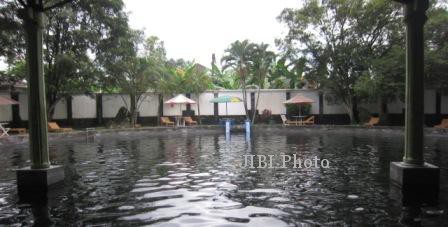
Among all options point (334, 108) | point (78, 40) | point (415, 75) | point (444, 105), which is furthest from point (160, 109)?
point (415, 75)

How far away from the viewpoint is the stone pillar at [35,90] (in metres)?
7.07

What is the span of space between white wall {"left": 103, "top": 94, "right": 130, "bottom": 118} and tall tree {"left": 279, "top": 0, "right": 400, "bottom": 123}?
518 inches

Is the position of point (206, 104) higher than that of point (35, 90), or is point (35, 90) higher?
point (206, 104)

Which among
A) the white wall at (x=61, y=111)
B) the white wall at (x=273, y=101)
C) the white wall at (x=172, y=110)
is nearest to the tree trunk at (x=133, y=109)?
the white wall at (x=172, y=110)

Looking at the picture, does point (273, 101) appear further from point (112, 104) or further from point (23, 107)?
point (23, 107)

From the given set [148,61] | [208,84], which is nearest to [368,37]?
[208,84]

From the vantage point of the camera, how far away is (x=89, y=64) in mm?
21578

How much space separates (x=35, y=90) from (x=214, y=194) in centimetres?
400

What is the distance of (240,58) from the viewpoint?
2833cm

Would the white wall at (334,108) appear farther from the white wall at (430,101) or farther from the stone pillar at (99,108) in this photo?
the stone pillar at (99,108)

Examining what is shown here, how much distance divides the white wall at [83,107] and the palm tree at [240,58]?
35.3 feet

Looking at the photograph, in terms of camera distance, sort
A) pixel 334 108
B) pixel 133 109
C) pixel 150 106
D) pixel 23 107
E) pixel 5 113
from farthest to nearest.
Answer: pixel 150 106 < pixel 334 108 < pixel 133 109 < pixel 23 107 < pixel 5 113

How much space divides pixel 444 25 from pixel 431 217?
19.0m

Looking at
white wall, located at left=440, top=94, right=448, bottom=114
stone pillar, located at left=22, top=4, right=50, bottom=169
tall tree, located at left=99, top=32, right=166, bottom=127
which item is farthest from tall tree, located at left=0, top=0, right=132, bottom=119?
white wall, located at left=440, top=94, right=448, bottom=114
